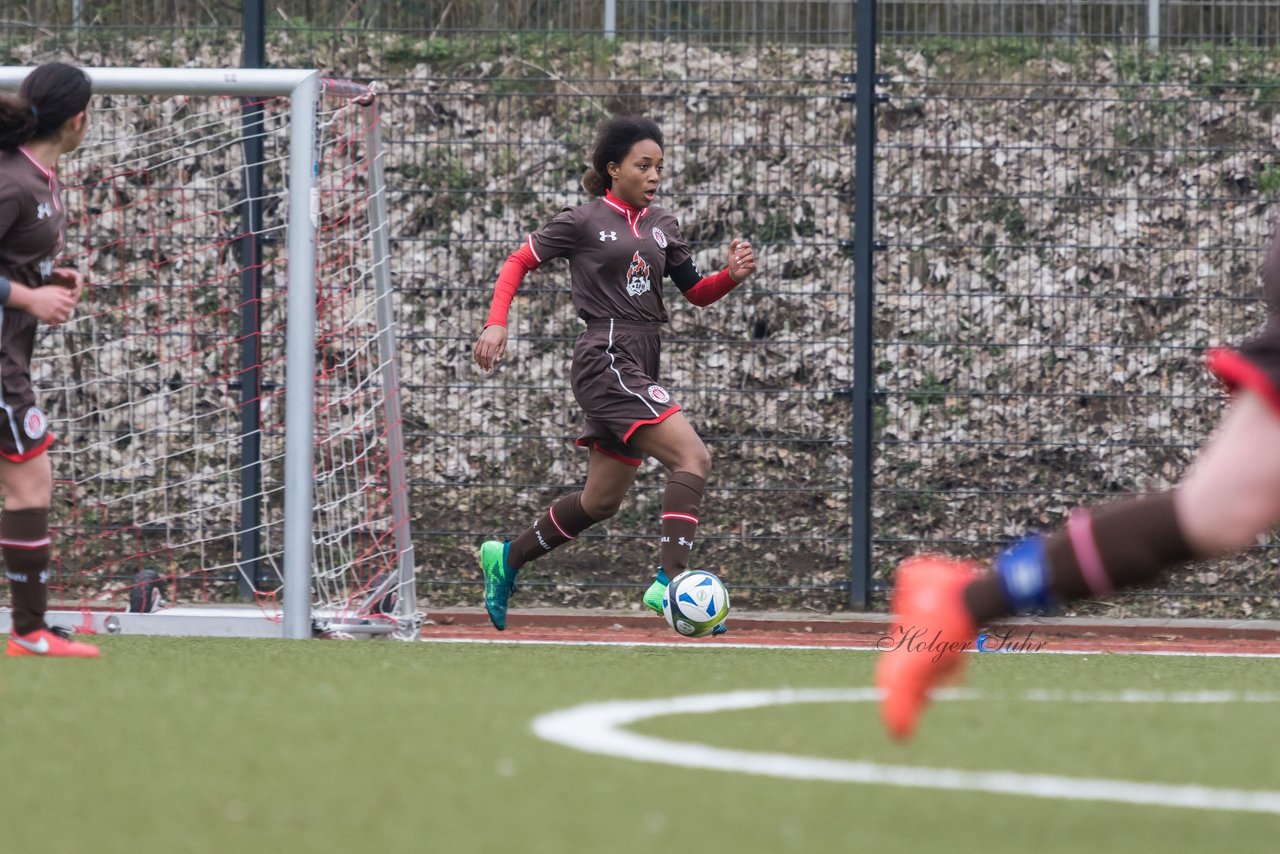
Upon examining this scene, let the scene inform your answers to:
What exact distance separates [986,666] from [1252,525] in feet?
8.96

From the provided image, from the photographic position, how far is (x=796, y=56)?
32.0 ft

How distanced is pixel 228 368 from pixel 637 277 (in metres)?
3.18

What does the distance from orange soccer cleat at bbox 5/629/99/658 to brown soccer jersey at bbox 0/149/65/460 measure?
0.60 metres

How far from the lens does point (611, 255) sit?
22.8 ft

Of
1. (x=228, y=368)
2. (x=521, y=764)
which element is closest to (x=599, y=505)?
(x=228, y=368)

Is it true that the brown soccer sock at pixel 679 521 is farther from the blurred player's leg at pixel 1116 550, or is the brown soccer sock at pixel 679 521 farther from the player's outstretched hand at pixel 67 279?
the blurred player's leg at pixel 1116 550

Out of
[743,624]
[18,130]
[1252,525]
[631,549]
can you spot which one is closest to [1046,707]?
[1252,525]

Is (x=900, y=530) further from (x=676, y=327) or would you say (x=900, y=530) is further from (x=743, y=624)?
(x=676, y=327)

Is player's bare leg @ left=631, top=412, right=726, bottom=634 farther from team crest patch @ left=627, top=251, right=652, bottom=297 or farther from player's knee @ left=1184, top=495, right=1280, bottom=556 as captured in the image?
player's knee @ left=1184, top=495, right=1280, bottom=556

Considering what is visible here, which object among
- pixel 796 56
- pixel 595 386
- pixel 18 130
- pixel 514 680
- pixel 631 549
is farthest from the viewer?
pixel 796 56

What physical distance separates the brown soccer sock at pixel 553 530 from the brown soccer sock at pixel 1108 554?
382 cm

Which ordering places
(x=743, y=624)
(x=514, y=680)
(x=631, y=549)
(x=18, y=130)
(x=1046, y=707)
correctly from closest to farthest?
(x=1046, y=707), (x=514, y=680), (x=18, y=130), (x=743, y=624), (x=631, y=549)

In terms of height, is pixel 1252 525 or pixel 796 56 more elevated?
pixel 796 56

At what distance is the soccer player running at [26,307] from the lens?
558 centimetres
